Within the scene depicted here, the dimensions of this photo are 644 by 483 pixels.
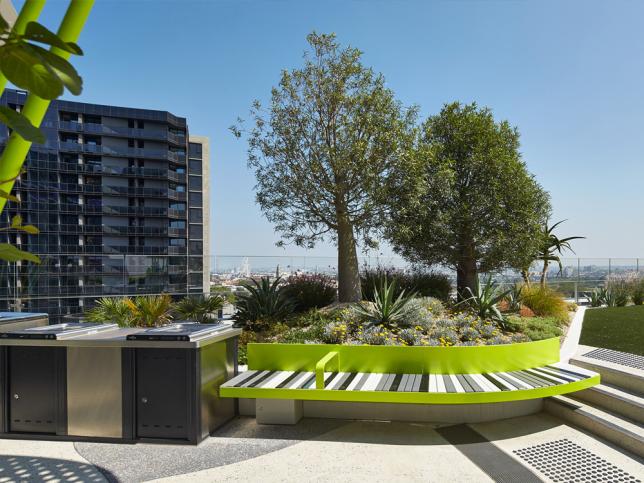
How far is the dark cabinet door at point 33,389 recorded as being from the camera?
5301mm

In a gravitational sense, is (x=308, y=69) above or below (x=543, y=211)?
above

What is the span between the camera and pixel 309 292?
9.52 m

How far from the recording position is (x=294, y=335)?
7.16 m

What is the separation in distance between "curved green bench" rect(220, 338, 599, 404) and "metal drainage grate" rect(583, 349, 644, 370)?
0.78 meters

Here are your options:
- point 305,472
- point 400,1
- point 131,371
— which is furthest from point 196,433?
point 400,1

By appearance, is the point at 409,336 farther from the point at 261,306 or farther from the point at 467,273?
the point at 467,273

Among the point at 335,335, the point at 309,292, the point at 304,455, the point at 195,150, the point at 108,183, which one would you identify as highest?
the point at 195,150

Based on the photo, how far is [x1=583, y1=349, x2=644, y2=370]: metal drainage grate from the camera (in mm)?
6129

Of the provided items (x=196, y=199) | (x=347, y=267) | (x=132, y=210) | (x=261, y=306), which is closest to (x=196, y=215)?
(x=196, y=199)

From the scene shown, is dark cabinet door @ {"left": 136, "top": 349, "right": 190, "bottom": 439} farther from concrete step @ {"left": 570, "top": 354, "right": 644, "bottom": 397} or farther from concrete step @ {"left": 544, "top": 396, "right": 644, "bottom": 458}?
concrete step @ {"left": 570, "top": 354, "right": 644, "bottom": 397}

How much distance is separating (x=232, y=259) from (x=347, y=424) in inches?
350

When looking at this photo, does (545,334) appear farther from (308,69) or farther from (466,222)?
(308,69)

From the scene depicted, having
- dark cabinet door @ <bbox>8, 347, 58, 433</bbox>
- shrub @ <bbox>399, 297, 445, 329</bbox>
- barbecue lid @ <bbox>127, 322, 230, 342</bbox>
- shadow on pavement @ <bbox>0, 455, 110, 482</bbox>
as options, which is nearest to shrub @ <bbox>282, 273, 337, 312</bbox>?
shrub @ <bbox>399, 297, 445, 329</bbox>

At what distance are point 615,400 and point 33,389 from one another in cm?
629
